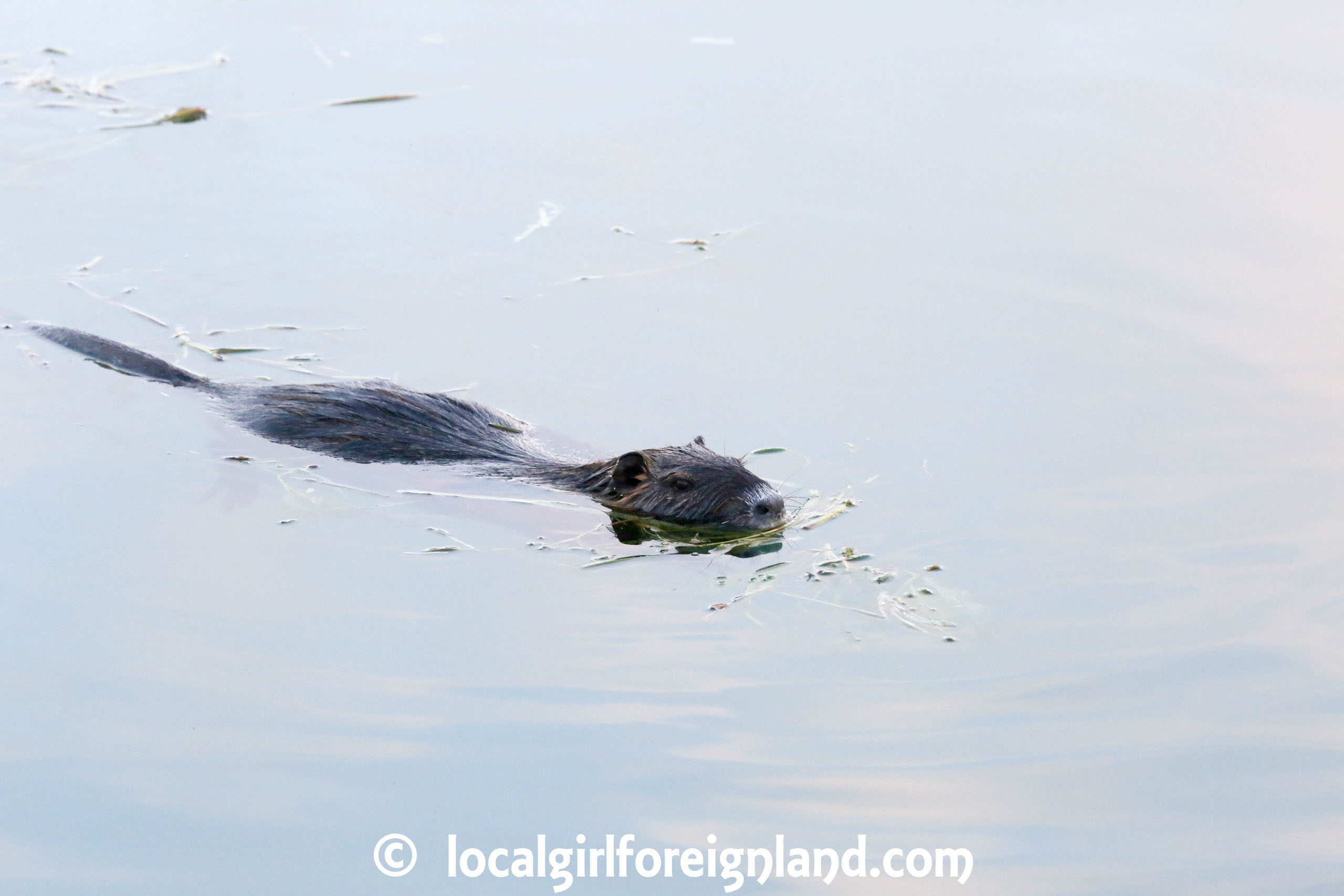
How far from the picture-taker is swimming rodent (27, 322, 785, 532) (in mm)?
6188

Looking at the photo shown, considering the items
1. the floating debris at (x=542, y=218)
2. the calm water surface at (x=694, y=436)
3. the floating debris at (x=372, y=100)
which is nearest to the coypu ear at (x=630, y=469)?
the calm water surface at (x=694, y=436)

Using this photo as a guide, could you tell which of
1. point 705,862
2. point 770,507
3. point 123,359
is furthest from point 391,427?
point 705,862

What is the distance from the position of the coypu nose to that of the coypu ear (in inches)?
22.8

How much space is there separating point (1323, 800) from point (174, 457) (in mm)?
5182

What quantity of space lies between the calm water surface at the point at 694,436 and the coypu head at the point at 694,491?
9.7 inches

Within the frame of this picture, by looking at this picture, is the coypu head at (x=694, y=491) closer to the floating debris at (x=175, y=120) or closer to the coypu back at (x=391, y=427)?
the coypu back at (x=391, y=427)

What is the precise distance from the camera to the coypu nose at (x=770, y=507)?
19.7 ft

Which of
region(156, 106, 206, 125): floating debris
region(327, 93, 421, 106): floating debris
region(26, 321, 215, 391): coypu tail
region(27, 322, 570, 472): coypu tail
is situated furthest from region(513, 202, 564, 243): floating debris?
region(156, 106, 206, 125): floating debris

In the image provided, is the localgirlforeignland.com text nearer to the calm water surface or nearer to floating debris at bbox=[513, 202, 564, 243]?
the calm water surface

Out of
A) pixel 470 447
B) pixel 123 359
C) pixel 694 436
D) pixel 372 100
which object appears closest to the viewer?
Result: pixel 470 447

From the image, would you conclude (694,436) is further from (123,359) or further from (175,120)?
(175,120)

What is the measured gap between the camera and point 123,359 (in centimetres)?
748

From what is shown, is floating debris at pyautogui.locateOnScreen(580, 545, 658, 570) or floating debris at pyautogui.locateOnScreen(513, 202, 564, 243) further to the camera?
floating debris at pyautogui.locateOnScreen(513, 202, 564, 243)

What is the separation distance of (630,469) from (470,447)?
2.83ft
